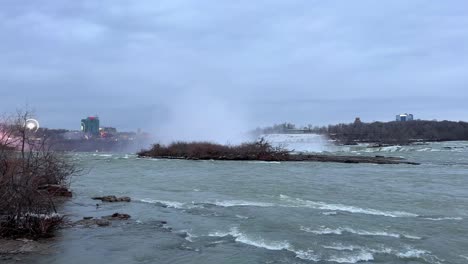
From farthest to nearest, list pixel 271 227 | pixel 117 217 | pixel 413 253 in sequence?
pixel 117 217, pixel 271 227, pixel 413 253

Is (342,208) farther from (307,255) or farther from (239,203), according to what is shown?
(307,255)

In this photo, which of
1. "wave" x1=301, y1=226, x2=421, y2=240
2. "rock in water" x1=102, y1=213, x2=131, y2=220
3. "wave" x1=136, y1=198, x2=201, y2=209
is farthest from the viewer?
"wave" x1=136, y1=198, x2=201, y2=209

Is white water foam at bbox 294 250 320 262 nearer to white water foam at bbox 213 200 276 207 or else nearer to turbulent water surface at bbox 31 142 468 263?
turbulent water surface at bbox 31 142 468 263

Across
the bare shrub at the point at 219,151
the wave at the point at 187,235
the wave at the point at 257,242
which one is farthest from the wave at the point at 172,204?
the bare shrub at the point at 219,151

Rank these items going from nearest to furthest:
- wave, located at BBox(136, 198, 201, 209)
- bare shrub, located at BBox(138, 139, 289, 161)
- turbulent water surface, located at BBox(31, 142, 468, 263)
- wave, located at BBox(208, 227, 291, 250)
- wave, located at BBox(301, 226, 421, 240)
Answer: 1. turbulent water surface, located at BBox(31, 142, 468, 263)
2. wave, located at BBox(208, 227, 291, 250)
3. wave, located at BBox(301, 226, 421, 240)
4. wave, located at BBox(136, 198, 201, 209)
5. bare shrub, located at BBox(138, 139, 289, 161)

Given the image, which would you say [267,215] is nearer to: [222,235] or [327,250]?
[222,235]

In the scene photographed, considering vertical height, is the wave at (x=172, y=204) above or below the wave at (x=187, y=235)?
above

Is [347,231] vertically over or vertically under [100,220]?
under

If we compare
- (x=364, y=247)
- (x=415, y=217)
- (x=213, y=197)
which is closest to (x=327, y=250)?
(x=364, y=247)

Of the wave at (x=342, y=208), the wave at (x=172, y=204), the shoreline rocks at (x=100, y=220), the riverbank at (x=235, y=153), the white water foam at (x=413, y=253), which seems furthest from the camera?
the riverbank at (x=235, y=153)

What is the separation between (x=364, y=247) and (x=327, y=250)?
3.72 ft

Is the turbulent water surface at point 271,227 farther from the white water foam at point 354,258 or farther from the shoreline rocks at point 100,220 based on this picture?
the shoreline rocks at point 100,220

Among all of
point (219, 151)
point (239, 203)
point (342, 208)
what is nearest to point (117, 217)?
point (239, 203)

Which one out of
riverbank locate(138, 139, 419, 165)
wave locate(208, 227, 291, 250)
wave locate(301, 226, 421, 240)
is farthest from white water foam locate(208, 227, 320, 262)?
riverbank locate(138, 139, 419, 165)
